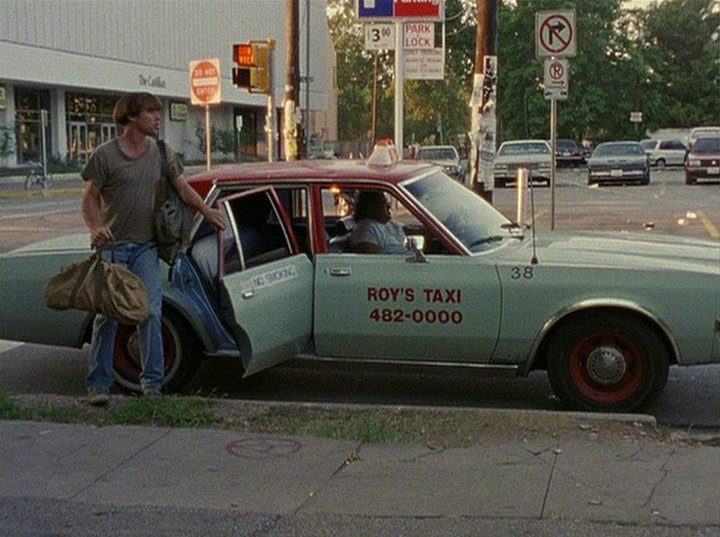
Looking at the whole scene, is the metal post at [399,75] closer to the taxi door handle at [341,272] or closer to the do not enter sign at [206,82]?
the do not enter sign at [206,82]

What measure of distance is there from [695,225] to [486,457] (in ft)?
48.4

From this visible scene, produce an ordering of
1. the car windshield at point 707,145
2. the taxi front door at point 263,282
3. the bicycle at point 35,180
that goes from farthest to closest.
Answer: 1. the bicycle at point 35,180
2. the car windshield at point 707,145
3. the taxi front door at point 263,282

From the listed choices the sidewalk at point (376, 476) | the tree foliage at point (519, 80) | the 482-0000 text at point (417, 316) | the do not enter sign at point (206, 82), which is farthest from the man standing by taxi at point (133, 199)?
the tree foliage at point (519, 80)

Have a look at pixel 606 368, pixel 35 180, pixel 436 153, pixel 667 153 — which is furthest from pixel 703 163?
pixel 606 368

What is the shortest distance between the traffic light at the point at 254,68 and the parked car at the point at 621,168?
20.1 metres

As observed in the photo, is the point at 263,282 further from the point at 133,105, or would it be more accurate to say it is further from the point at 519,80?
the point at 519,80

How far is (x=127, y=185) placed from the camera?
6.23m

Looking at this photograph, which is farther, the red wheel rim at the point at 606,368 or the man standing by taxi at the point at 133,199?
the red wheel rim at the point at 606,368

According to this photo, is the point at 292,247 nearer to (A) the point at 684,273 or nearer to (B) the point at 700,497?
(A) the point at 684,273

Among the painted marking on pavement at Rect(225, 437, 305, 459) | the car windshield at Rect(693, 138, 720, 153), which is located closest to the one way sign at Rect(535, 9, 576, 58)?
the painted marking on pavement at Rect(225, 437, 305, 459)

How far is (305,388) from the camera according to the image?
7379mm

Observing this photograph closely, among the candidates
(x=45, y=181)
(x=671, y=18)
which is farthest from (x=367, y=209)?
(x=671, y=18)

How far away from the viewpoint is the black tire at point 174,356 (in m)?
6.82

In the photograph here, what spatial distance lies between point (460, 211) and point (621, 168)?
29.1 m
